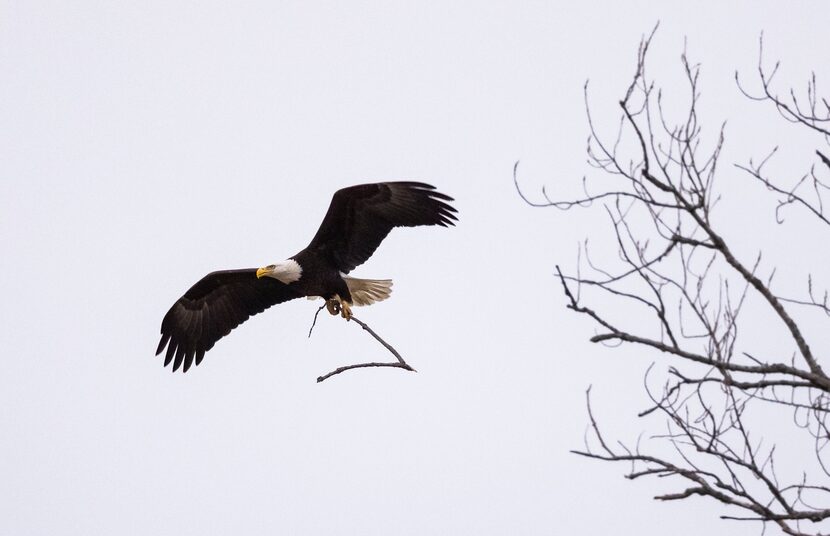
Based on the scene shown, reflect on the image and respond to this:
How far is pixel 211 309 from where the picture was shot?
9.37m

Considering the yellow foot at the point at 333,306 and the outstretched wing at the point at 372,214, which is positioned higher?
the outstretched wing at the point at 372,214

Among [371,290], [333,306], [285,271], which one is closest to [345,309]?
[333,306]

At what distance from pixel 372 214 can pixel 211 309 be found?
76.2 inches

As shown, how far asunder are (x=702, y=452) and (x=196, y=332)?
6.49 metres

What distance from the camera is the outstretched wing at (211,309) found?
9125mm

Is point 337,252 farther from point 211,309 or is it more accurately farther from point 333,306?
point 211,309

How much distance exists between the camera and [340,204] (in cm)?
829

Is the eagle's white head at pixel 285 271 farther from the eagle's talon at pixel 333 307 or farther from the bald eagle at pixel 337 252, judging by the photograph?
the eagle's talon at pixel 333 307

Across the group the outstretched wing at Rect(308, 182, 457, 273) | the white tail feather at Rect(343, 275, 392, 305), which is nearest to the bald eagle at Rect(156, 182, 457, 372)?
the outstretched wing at Rect(308, 182, 457, 273)

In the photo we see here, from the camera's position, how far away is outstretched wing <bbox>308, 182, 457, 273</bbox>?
27.3 ft

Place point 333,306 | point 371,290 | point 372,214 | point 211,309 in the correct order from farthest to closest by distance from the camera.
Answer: point 371,290 → point 211,309 → point 333,306 → point 372,214

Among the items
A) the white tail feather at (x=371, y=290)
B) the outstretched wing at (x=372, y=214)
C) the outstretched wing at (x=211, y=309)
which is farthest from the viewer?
the white tail feather at (x=371, y=290)

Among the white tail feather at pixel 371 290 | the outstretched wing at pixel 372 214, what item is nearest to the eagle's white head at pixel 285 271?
the outstretched wing at pixel 372 214

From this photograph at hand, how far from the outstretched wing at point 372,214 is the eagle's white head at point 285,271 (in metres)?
0.31
